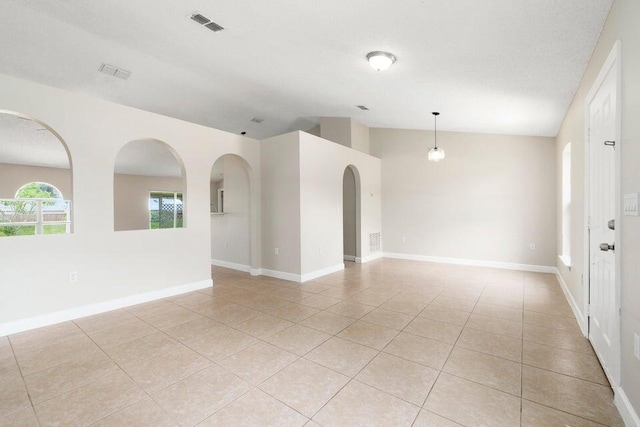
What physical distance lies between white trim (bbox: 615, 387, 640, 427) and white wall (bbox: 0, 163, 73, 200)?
9506 millimetres

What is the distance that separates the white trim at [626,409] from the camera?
4.93 feet

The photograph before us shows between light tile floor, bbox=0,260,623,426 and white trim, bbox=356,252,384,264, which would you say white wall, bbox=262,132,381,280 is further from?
light tile floor, bbox=0,260,623,426

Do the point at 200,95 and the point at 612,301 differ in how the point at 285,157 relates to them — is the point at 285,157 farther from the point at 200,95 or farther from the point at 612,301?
the point at 612,301

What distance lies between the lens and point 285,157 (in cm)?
496

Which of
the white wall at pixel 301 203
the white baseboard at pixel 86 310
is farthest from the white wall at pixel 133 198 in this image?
the white baseboard at pixel 86 310

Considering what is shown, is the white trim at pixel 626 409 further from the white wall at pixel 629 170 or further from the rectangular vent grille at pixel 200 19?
the rectangular vent grille at pixel 200 19

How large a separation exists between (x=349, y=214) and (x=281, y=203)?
2.41m

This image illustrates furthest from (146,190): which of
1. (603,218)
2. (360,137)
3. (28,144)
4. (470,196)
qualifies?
(603,218)

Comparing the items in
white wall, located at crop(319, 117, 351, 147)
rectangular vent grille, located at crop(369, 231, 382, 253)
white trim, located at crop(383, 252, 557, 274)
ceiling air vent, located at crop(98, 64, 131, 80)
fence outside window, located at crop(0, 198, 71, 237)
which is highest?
ceiling air vent, located at crop(98, 64, 131, 80)

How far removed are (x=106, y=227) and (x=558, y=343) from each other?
4.75 metres

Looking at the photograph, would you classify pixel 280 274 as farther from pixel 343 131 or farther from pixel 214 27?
pixel 214 27

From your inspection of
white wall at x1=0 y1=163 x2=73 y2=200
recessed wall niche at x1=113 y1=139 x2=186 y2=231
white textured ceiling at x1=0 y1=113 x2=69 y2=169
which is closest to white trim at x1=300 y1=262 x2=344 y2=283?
white textured ceiling at x1=0 y1=113 x2=69 y2=169

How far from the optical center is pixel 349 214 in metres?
7.02

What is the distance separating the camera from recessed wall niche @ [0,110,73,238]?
19.2 ft
